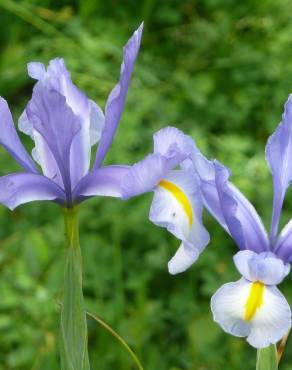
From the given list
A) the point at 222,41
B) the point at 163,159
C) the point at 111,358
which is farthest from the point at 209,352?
the point at 222,41

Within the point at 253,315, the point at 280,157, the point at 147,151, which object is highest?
the point at 147,151

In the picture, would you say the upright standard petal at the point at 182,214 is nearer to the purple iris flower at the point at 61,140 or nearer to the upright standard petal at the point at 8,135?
the purple iris flower at the point at 61,140

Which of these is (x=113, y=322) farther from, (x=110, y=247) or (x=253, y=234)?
(x=253, y=234)

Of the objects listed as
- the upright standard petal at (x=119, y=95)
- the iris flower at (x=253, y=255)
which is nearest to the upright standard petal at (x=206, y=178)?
the iris flower at (x=253, y=255)

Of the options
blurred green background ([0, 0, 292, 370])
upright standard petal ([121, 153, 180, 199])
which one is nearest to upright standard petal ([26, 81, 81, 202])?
upright standard petal ([121, 153, 180, 199])

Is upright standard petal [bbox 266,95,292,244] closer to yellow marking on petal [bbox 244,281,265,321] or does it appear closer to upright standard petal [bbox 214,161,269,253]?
upright standard petal [bbox 214,161,269,253]

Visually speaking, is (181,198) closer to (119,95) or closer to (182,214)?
(182,214)

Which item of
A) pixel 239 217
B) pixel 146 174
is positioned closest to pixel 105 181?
pixel 146 174
